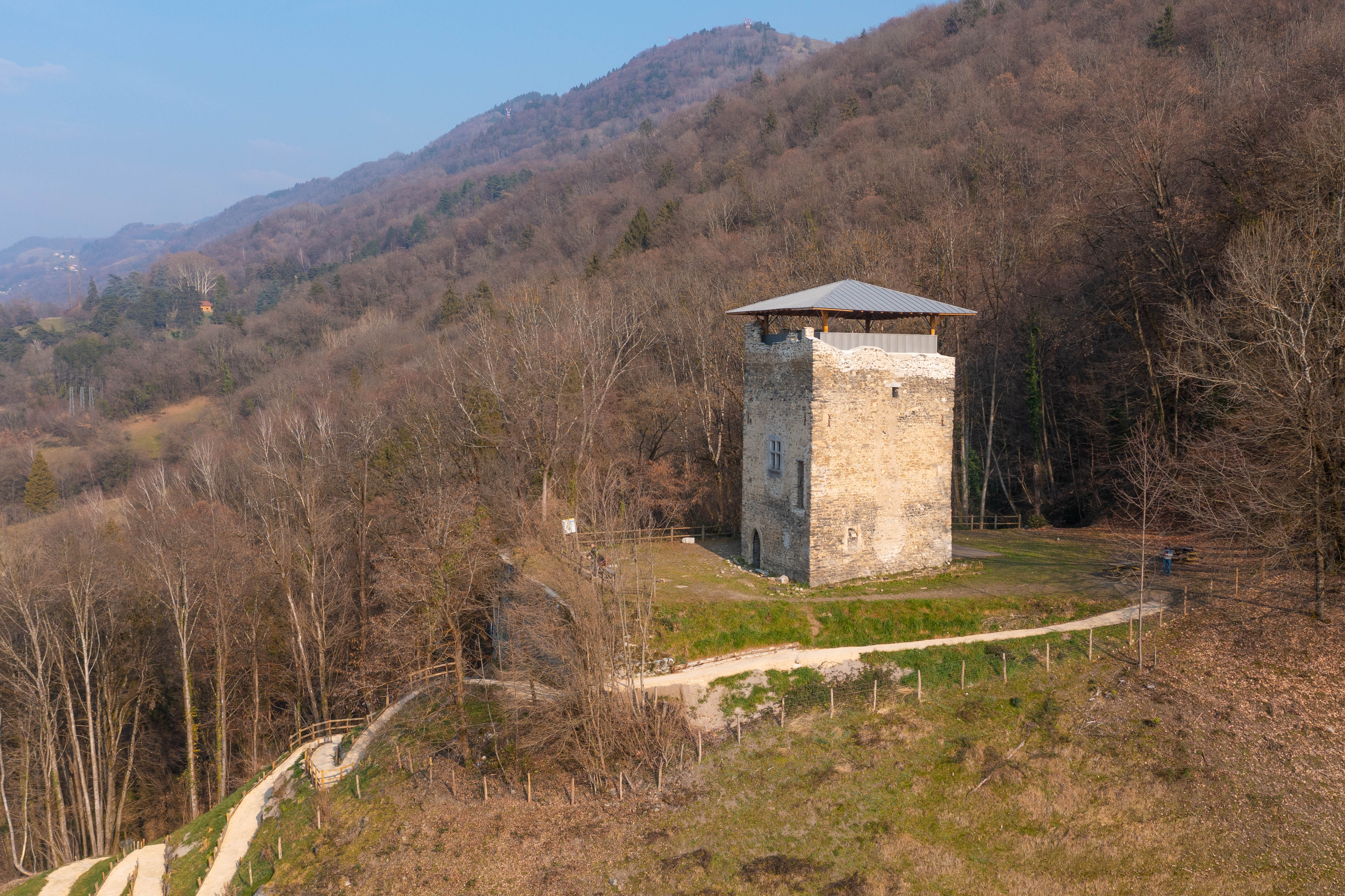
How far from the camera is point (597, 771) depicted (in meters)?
19.0

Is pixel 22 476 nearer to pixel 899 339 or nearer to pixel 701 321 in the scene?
pixel 701 321

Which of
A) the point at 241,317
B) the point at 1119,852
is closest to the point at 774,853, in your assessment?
the point at 1119,852

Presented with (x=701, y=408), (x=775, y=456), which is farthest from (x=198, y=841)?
(x=701, y=408)

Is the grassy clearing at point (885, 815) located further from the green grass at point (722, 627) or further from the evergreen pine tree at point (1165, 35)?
the evergreen pine tree at point (1165, 35)

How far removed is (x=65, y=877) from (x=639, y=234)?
183ft

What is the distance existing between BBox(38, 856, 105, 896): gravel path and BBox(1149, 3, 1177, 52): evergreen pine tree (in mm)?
73733

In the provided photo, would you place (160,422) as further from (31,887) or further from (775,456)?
(775,456)

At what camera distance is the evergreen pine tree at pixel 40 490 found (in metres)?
55.4

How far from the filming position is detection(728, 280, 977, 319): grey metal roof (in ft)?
80.3

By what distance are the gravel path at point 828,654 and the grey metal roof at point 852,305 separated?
989 centimetres

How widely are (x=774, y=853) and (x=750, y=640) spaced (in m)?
6.79

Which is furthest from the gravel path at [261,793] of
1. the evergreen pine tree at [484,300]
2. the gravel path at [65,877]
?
the evergreen pine tree at [484,300]

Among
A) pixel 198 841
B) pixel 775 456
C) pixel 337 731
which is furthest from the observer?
pixel 337 731

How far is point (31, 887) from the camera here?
23734 mm
